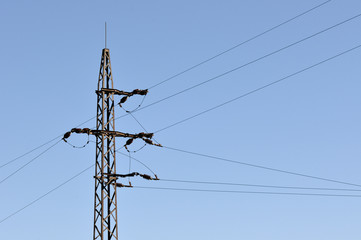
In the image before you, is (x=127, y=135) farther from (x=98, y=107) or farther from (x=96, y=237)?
(x=96, y=237)

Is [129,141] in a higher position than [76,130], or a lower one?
higher

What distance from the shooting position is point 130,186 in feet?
123

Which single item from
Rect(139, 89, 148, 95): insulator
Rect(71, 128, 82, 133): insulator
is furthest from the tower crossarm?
Rect(71, 128, 82, 133): insulator

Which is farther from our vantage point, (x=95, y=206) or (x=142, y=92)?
(x=142, y=92)

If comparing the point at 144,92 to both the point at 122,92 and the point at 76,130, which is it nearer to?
the point at 122,92

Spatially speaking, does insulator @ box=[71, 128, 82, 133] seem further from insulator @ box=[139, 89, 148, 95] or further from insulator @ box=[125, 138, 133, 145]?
insulator @ box=[139, 89, 148, 95]

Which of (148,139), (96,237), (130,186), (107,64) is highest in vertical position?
(107,64)

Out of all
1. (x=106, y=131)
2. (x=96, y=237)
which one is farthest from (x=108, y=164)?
(x=96, y=237)

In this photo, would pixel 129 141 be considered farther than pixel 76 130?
Yes

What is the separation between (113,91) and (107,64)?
184cm

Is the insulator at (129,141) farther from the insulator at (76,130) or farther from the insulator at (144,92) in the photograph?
the insulator at (76,130)

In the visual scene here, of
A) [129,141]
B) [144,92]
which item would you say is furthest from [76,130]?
[144,92]

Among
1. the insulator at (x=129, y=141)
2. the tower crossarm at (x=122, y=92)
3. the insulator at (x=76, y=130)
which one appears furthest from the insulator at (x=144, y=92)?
the insulator at (x=76, y=130)

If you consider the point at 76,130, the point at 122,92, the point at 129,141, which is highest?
the point at 122,92
